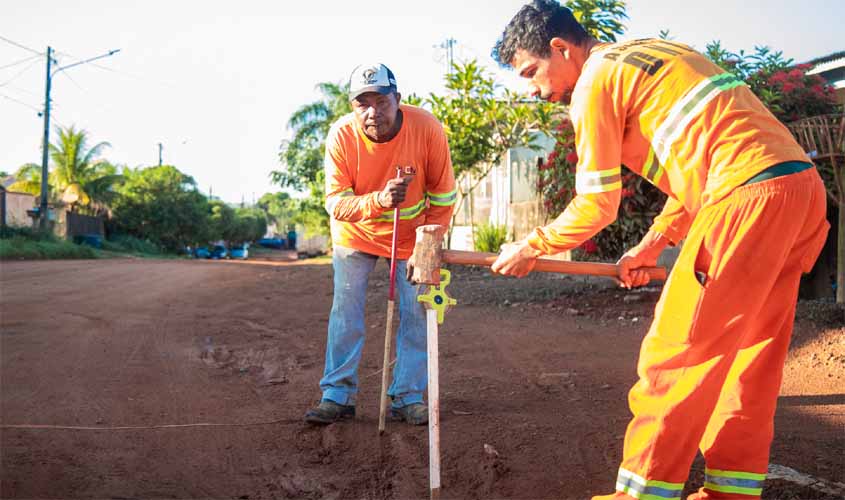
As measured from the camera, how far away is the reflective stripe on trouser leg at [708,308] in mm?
2314

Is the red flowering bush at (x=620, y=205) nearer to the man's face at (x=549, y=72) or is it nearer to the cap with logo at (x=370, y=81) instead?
the cap with logo at (x=370, y=81)

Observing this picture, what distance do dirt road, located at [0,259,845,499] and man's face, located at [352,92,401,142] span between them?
1649 millimetres

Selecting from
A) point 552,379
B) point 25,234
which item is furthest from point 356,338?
point 25,234

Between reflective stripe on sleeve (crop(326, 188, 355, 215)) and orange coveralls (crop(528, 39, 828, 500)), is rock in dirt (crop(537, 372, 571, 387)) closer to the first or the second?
reflective stripe on sleeve (crop(326, 188, 355, 215))

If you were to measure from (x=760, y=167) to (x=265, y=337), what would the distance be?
17.9 ft

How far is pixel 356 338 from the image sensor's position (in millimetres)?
4152

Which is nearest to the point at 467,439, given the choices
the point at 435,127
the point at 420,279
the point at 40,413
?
the point at 420,279

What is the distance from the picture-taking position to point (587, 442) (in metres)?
3.63

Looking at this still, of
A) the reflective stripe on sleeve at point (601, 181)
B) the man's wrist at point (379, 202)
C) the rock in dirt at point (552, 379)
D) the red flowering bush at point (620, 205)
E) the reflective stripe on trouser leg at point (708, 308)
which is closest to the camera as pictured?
the reflective stripe on trouser leg at point (708, 308)

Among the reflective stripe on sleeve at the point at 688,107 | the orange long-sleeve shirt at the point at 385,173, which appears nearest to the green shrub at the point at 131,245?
the orange long-sleeve shirt at the point at 385,173

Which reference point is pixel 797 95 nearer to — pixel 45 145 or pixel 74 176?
pixel 45 145

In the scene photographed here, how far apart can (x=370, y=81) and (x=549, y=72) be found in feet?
4.61

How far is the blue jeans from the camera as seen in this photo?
4.12 meters

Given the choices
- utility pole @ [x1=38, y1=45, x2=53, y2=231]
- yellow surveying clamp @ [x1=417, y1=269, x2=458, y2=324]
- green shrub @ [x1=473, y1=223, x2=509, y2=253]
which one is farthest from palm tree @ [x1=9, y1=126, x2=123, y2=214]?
yellow surveying clamp @ [x1=417, y1=269, x2=458, y2=324]
